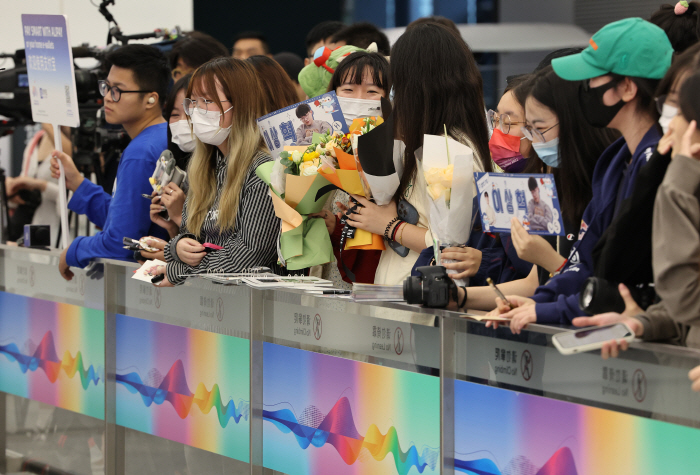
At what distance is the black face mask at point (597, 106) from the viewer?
2.04 meters

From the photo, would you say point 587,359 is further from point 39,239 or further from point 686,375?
point 39,239

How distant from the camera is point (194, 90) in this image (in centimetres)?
321

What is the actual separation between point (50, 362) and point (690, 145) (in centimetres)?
298

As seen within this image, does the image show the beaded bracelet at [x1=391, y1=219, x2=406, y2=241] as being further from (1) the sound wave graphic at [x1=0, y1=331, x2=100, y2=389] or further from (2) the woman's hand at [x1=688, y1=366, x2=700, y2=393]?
(1) the sound wave graphic at [x1=0, y1=331, x2=100, y2=389]

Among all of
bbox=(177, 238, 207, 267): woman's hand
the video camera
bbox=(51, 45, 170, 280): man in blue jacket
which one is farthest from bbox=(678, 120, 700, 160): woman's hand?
the video camera

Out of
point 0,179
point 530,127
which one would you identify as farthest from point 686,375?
point 0,179

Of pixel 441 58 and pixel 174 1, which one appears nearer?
pixel 441 58

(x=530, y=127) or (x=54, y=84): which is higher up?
(x=54, y=84)

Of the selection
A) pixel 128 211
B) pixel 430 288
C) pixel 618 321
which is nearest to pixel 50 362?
pixel 128 211

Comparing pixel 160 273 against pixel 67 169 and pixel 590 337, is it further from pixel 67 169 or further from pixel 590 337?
pixel 590 337

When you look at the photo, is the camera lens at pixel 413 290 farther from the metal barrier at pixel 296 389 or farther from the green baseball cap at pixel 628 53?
the green baseball cap at pixel 628 53

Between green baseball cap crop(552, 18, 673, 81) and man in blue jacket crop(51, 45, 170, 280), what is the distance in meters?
2.12

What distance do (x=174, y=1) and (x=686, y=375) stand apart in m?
6.96

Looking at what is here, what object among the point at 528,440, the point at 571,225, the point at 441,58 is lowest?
the point at 528,440
